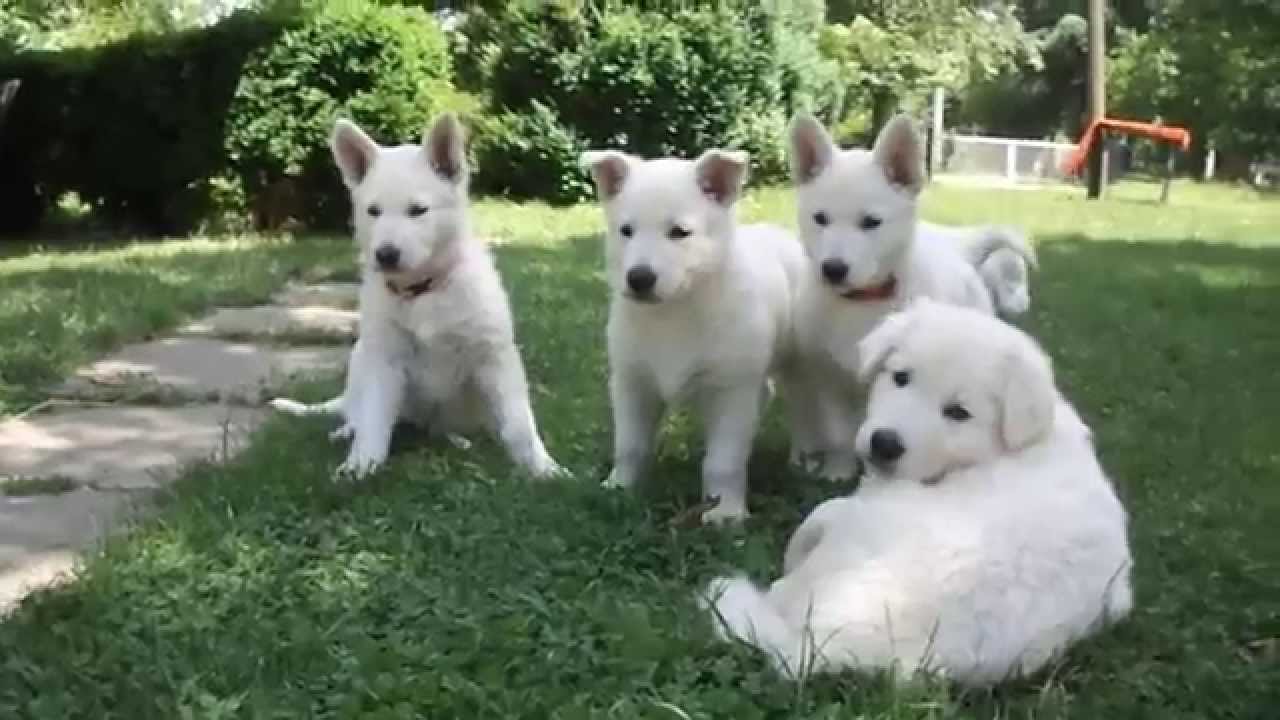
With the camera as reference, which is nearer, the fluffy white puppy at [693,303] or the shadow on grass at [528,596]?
the shadow on grass at [528,596]

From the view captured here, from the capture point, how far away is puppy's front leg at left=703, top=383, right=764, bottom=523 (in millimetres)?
4492

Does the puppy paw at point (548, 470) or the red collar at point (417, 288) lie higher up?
the red collar at point (417, 288)

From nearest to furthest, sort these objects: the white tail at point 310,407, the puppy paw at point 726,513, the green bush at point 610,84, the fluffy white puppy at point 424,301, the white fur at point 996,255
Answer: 1. the puppy paw at point 726,513
2. the fluffy white puppy at point 424,301
3. the white tail at point 310,407
4. the white fur at point 996,255
5. the green bush at point 610,84

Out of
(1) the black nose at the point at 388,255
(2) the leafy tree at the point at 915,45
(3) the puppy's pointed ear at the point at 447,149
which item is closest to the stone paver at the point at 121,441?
(1) the black nose at the point at 388,255

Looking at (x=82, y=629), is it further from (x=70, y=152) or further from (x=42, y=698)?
(x=70, y=152)

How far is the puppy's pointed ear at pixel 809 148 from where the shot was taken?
15.9 feet

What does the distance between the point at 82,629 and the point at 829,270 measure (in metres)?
2.45

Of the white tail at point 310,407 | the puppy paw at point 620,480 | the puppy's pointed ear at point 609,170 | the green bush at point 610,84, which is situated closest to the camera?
the puppy's pointed ear at point 609,170

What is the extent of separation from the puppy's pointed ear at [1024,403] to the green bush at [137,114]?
10.7 m

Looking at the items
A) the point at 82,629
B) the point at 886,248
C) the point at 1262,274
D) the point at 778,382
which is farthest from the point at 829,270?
the point at 1262,274

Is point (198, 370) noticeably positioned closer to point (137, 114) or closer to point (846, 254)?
point (846, 254)

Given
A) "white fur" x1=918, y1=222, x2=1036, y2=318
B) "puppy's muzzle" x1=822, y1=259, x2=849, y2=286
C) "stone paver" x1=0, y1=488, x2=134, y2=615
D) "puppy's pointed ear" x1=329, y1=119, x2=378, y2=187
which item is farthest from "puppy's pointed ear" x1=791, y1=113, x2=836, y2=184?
"stone paver" x1=0, y1=488, x2=134, y2=615

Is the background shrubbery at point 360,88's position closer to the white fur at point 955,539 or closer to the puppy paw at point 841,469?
the puppy paw at point 841,469

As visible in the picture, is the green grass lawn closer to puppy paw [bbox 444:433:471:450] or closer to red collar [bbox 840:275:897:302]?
puppy paw [bbox 444:433:471:450]
